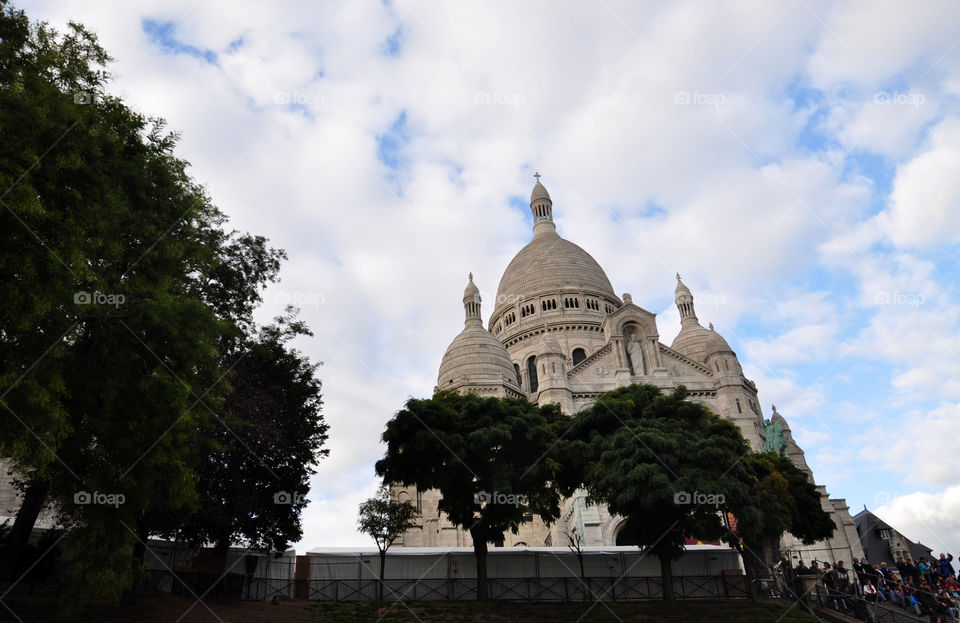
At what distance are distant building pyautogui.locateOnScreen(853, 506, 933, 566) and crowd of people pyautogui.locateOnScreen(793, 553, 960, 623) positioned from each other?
1279 inches

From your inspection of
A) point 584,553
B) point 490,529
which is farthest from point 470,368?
point 490,529

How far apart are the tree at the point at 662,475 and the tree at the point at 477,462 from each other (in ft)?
4.37

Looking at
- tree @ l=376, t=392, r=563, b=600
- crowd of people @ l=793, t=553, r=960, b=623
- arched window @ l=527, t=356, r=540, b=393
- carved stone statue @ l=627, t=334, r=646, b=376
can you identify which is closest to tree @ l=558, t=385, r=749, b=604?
tree @ l=376, t=392, r=563, b=600

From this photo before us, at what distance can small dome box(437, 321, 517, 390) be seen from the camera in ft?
148

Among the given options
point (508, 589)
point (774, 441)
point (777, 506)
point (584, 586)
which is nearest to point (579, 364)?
point (774, 441)

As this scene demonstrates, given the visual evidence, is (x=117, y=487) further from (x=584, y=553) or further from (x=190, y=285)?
(x=584, y=553)

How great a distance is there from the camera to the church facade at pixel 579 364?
36844 millimetres

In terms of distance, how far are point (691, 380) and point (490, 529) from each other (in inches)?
1051

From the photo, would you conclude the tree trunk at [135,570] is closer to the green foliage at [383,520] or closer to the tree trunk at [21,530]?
the tree trunk at [21,530]

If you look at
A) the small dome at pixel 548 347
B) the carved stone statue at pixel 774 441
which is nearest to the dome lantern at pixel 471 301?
the small dome at pixel 548 347

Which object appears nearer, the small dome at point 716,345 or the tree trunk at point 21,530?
the tree trunk at point 21,530

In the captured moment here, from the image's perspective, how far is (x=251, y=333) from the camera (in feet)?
68.8

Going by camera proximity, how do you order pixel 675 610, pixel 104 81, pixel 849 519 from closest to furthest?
1. pixel 104 81
2. pixel 675 610
3. pixel 849 519

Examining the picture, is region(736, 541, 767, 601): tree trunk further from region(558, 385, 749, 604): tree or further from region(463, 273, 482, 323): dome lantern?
region(463, 273, 482, 323): dome lantern
